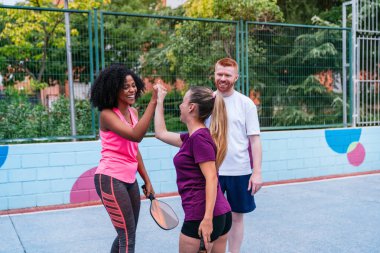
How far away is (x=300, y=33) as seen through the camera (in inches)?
313

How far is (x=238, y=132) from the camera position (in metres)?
3.68

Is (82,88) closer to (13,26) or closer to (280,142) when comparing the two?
(13,26)

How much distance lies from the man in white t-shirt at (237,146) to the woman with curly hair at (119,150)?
2.95ft

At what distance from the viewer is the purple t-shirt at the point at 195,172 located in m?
2.48

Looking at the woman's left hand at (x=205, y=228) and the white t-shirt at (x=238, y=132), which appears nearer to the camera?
the woman's left hand at (x=205, y=228)

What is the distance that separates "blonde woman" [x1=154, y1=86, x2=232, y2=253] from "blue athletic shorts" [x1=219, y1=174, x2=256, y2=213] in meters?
0.96

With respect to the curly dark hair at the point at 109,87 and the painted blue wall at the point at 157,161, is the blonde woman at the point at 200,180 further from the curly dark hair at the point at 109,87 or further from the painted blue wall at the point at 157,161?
the painted blue wall at the point at 157,161

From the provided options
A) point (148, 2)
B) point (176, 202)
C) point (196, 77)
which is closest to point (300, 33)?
point (196, 77)

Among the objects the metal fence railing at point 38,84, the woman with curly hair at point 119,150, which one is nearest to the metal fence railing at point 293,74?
the metal fence railing at point 38,84

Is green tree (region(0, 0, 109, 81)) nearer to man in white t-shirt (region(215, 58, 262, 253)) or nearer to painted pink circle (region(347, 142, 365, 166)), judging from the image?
man in white t-shirt (region(215, 58, 262, 253))

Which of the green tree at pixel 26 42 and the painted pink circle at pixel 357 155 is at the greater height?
the green tree at pixel 26 42

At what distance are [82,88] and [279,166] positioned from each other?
3597mm

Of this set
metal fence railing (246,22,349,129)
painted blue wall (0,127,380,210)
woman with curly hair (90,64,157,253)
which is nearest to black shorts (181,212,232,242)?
woman with curly hair (90,64,157,253)

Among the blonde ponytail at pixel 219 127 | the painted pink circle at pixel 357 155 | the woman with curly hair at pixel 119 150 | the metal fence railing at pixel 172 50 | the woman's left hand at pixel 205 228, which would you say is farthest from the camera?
the painted pink circle at pixel 357 155
